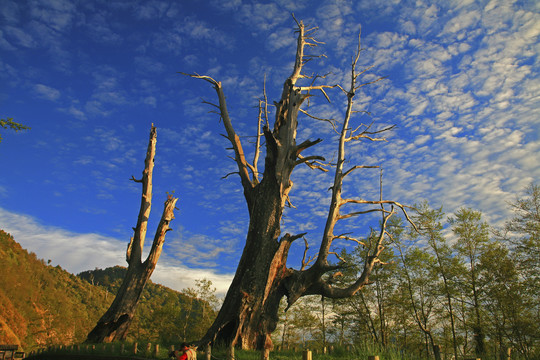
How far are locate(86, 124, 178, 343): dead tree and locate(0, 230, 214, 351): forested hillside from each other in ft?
54.8

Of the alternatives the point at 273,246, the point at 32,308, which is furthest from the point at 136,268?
the point at 32,308

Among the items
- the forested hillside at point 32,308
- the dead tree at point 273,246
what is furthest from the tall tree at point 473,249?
the forested hillside at point 32,308

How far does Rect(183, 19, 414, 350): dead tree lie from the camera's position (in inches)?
350

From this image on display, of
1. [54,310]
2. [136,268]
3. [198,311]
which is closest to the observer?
[136,268]

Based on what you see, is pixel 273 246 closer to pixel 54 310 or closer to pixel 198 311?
pixel 198 311

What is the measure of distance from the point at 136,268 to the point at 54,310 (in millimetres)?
58711

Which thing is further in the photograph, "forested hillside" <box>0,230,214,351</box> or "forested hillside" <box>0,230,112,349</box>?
"forested hillside" <box>0,230,112,349</box>

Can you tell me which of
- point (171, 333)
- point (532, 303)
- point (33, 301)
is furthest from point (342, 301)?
point (33, 301)

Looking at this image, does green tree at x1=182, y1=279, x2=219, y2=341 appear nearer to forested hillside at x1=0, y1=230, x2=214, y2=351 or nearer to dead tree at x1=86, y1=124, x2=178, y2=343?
forested hillside at x1=0, y1=230, x2=214, y2=351

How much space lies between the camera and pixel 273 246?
31.8 feet

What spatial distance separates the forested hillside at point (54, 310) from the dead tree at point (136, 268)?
16709mm

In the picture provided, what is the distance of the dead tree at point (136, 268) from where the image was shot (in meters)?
12.7

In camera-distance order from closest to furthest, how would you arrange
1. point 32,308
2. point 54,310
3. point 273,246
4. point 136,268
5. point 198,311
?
1. point 273,246
2. point 136,268
3. point 198,311
4. point 32,308
5. point 54,310

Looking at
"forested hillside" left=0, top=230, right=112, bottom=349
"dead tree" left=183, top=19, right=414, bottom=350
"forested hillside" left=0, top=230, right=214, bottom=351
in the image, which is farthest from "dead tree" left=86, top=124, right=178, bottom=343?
"forested hillside" left=0, top=230, right=112, bottom=349
